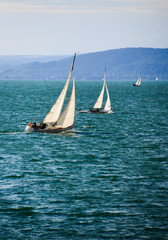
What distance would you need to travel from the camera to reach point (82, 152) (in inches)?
1988

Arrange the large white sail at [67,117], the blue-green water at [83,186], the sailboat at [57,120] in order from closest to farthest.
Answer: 1. the blue-green water at [83,186]
2. the sailboat at [57,120]
3. the large white sail at [67,117]

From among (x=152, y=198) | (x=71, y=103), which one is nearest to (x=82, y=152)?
(x=71, y=103)

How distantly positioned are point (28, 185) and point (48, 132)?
28219 millimetres

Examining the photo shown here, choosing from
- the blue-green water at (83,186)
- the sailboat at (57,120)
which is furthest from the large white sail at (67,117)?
the blue-green water at (83,186)

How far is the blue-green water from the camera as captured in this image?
89.4 ft

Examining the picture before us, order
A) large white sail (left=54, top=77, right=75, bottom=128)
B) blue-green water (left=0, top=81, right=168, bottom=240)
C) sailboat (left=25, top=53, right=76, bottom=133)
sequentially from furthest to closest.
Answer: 1. large white sail (left=54, top=77, right=75, bottom=128)
2. sailboat (left=25, top=53, right=76, bottom=133)
3. blue-green water (left=0, top=81, right=168, bottom=240)

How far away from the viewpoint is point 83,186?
3572cm

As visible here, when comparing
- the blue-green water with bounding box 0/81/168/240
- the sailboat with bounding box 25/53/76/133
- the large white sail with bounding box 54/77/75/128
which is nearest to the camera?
the blue-green water with bounding box 0/81/168/240

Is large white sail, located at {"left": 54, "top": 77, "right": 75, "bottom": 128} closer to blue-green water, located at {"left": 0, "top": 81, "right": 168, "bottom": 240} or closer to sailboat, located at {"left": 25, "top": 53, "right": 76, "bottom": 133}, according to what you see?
sailboat, located at {"left": 25, "top": 53, "right": 76, "bottom": 133}

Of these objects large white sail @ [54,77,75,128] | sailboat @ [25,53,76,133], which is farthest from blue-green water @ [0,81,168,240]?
large white sail @ [54,77,75,128]

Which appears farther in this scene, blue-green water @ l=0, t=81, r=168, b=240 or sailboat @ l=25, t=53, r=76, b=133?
sailboat @ l=25, t=53, r=76, b=133

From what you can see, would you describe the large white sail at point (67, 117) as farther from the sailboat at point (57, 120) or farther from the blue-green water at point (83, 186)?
the blue-green water at point (83, 186)

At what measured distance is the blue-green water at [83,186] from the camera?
27.2 m

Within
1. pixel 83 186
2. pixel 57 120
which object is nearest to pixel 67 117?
pixel 57 120
